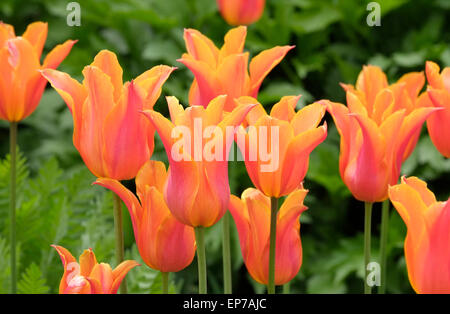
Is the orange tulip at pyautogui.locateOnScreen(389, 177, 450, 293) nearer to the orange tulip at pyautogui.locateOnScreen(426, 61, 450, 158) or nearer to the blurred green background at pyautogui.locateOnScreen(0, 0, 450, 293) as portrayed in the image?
Answer: the orange tulip at pyautogui.locateOnScreen(426, 61, 450, 158)

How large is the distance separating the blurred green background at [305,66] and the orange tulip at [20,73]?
77 centimetres

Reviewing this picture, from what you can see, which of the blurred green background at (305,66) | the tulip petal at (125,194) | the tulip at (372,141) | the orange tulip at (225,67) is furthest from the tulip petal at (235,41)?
the blurred green background at (305,66)

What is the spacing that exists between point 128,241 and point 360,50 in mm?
1198

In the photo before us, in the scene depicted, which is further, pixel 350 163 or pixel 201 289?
pixel 350 163

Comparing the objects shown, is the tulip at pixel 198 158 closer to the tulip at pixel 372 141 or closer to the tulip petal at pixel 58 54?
the tulip at pixel 372 141

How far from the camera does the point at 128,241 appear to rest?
2266mm

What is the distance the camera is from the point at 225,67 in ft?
3.18

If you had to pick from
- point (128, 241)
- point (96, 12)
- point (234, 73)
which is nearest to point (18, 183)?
point (128, 241)

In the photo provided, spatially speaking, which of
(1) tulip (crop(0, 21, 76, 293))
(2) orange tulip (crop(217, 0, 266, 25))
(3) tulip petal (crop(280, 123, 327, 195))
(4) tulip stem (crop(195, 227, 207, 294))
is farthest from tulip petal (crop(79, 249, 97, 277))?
(2) orange tulip (crop(217, 0, 266, 25))

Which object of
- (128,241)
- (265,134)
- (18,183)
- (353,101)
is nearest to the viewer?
(265,134)

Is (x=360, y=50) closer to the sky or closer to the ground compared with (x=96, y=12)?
closer to the ground

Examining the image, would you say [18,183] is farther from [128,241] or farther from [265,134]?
[265,134]
